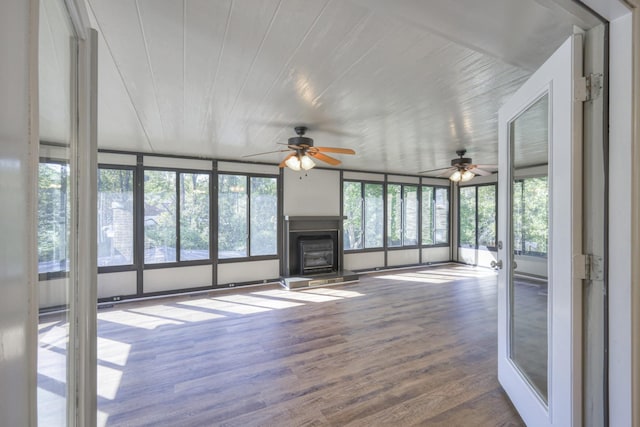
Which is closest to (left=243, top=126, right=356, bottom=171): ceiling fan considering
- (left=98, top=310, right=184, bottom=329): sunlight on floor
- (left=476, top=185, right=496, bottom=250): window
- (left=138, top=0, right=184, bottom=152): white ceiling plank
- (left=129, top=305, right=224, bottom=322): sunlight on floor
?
(left=138, top=0, right=184, bottom=152): white ceiling plank

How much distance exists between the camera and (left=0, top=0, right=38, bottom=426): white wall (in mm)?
427

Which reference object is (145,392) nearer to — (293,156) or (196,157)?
(293,156)

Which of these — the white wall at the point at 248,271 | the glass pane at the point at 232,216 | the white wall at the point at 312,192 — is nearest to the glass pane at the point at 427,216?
the white wall at the point at 312,192

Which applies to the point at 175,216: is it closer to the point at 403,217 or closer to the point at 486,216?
the point at 403,217

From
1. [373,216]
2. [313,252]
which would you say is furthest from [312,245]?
[373,216]

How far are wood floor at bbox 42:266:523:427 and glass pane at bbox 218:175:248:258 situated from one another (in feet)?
3.80

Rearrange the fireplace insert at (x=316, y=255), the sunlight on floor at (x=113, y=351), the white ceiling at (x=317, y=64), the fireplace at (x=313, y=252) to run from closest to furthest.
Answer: the white ceiling at (x=317, y=64)
the sunlight on floor at (x=113, y=351)
the fireplace at (x=313, y=252)
the fireplace insert at (x=316, y=255)

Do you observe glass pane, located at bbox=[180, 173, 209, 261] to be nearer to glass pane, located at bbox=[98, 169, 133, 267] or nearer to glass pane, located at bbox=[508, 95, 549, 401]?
glass pane, located at bbox=[98, 169, 133, 267]

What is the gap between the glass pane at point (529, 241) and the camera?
1645mm

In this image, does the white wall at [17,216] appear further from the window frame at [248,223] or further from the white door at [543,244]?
the window frame at [248,223]

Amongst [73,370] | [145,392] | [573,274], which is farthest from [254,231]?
[573,274]

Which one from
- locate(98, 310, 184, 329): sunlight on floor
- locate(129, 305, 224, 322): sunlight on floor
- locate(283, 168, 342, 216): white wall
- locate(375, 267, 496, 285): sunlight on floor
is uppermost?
locate(283, 168, 342, 216): white wall

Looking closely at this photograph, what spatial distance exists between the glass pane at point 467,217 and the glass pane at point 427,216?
838mm

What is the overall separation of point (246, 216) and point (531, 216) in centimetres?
479
